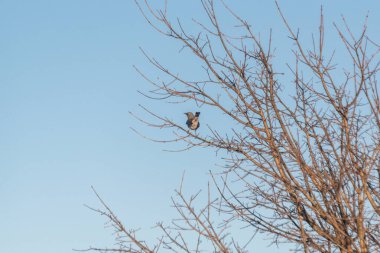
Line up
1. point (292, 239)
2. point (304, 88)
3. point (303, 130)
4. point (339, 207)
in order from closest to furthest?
point (339, 207) < point (292, 239) < point (303, 130) < point (304, 88)

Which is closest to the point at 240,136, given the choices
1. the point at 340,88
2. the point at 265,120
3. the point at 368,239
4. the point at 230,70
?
the point at 265,120

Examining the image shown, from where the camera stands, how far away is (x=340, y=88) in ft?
12.5

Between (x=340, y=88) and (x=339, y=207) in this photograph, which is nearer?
(x=339, y=207)

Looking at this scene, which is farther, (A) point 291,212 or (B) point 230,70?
(B) point 230,70

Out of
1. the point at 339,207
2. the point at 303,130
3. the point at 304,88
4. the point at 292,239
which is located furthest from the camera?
the point at 304,88

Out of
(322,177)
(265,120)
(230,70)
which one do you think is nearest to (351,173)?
(322,177)

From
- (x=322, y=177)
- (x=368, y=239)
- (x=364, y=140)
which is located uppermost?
(x=364, y=140)

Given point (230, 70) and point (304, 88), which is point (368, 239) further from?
point (230, 70)

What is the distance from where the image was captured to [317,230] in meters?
3.27

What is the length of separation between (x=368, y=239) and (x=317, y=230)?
14.2 inches

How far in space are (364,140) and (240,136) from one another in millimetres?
796

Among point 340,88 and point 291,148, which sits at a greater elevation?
point 340,88

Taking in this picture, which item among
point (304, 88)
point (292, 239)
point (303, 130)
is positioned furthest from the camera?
point (304, 88)

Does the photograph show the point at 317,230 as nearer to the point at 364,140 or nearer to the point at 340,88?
the point at 364,140
